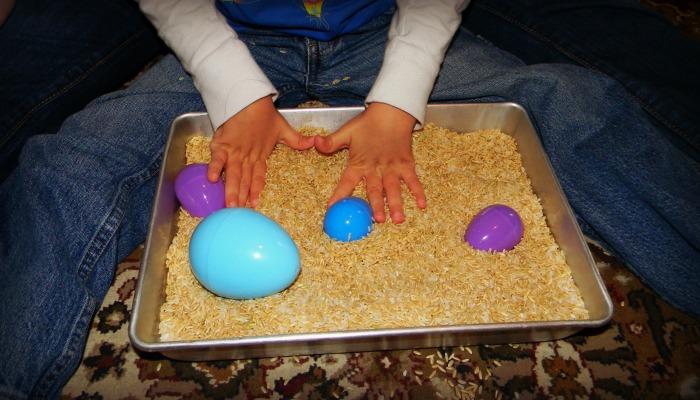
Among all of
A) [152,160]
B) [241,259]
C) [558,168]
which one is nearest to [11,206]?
[152,160]

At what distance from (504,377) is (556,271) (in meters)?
0.19

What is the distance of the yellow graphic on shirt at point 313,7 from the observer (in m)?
0.96

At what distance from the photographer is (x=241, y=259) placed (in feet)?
2.19

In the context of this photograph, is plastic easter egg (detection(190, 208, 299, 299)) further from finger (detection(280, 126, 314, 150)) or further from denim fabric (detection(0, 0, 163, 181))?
denim fabric (detection(0, 0, 163, 181))

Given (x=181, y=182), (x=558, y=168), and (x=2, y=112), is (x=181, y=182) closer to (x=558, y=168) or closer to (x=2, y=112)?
(x=2, y=112)

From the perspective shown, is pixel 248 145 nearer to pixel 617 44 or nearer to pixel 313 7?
pixel 313 7

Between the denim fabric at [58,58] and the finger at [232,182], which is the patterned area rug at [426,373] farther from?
the denim fabric at [58,58]

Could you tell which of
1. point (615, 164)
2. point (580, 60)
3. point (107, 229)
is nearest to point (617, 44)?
point (580, 60)

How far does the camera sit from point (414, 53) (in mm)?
938

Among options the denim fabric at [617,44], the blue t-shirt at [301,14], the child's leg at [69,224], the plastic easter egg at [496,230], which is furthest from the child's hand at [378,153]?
the denim fabric at [617,44]

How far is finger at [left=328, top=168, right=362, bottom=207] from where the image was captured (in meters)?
0.84

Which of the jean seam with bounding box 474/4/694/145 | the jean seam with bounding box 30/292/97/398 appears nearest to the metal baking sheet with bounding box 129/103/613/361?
the jean seam with bounding box 30/292/97/398

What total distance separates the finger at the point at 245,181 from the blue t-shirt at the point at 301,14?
0.32 m

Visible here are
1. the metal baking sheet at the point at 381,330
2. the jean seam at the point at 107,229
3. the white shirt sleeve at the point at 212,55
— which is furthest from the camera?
the white shirt sleeve at the point at 212,55
